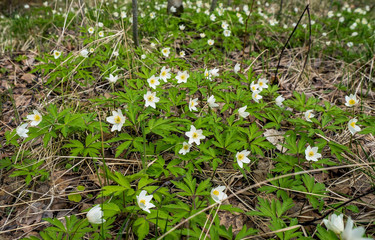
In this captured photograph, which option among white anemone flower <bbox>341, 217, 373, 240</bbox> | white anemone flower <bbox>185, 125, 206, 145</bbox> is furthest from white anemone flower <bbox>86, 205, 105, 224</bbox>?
white anemone flower <bbox>341, 217, 373, 240</bbox>

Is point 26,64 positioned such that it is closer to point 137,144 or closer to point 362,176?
point 137,144

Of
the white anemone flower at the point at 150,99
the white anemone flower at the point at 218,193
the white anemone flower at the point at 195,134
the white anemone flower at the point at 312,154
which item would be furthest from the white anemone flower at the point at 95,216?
the white anemone flower at the point at 312,154

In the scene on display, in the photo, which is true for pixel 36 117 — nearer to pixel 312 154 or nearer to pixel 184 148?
pixel 184 148

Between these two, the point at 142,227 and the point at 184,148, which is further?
the point at 184,148

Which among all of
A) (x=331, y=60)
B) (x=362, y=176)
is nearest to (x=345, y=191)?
(x=362, y=176)

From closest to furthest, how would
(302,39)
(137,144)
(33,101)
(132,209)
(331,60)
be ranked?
(132,209), (137,144), (33,101), (331,60), (302,39)

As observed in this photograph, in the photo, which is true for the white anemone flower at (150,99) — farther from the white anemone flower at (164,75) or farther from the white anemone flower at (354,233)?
the white anemone flower at (354,233)

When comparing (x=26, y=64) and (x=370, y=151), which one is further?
(x=26, y=64)

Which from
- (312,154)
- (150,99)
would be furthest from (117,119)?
(312,154)
